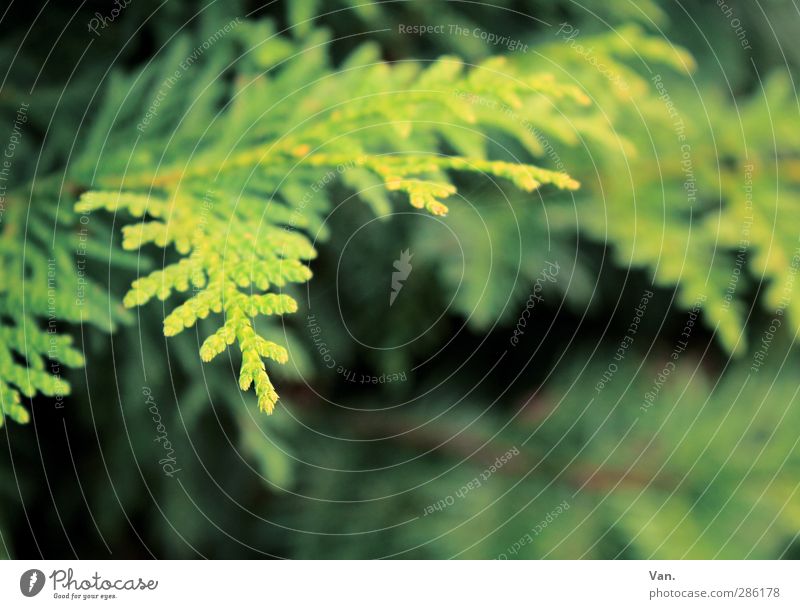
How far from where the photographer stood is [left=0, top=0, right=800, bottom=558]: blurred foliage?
3.15 feet

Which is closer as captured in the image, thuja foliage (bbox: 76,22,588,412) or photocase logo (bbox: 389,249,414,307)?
thuja foliage (bbox: 76,22,588,412)

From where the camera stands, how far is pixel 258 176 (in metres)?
0.84

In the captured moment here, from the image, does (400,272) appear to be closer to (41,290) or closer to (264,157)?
(264,157)

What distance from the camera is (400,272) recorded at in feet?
3.75

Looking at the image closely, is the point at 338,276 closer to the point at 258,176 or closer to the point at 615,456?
the point at 258,176
